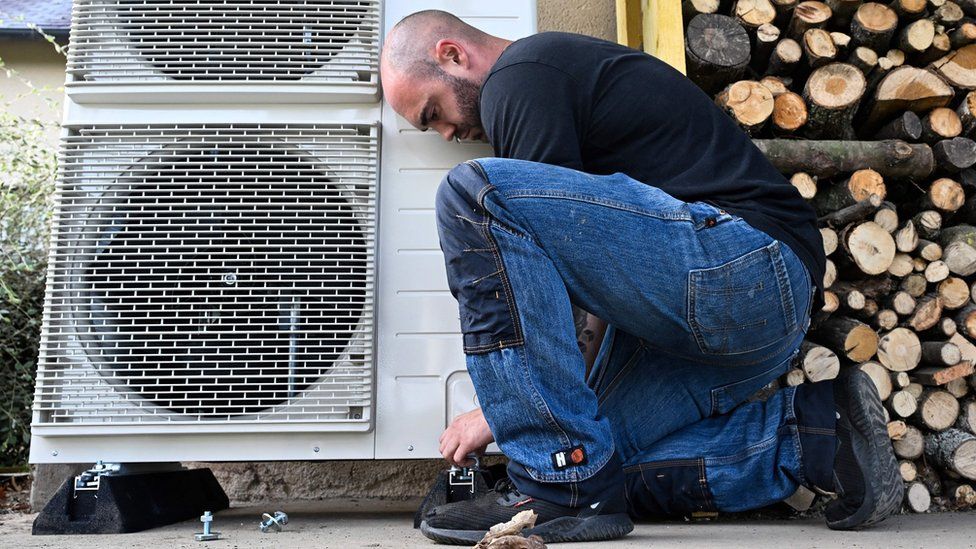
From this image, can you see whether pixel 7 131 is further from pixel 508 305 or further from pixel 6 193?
pixel 508 305

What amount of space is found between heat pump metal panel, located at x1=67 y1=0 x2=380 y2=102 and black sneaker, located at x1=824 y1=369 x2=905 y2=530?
1061mm

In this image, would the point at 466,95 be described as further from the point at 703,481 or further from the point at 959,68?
the point at 959,68

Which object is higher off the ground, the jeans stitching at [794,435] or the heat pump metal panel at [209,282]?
the heat pump metal panel at [209,282]

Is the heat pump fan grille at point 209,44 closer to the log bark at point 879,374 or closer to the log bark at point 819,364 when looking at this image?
the log bark at point 819,364

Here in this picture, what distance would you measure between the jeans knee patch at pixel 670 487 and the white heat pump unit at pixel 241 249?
34 cm

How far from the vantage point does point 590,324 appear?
1.62 metres

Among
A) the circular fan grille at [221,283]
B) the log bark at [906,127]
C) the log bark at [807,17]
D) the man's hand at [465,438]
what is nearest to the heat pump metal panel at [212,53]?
the circular fan grille at [221,283]

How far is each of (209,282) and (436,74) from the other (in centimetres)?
58

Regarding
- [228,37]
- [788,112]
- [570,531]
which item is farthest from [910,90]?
[228,37]

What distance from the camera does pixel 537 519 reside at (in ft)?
3.81

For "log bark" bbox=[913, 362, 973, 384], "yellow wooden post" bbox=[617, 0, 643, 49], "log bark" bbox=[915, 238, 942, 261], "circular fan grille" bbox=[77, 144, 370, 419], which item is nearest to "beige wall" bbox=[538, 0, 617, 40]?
"yellow wooden post" bbox=[617, 0, 643, 49]

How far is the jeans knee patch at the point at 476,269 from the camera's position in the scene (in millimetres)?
1185

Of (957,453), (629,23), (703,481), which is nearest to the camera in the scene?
(703,481)

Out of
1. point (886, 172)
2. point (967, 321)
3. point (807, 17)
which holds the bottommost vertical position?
point (967, 321)
